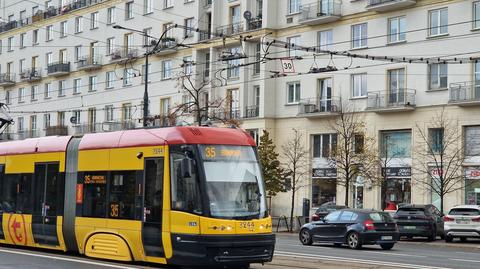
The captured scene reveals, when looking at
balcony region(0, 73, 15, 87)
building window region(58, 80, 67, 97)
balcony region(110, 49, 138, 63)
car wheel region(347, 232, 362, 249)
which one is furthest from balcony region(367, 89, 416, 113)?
balcony region(0, 73, 15, 87)

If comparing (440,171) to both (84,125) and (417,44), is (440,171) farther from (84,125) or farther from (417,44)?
(84,125)

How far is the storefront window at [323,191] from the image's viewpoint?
1933 inches

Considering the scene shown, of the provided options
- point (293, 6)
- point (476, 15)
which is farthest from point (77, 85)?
point (476, 15)

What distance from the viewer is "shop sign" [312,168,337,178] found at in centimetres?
4848

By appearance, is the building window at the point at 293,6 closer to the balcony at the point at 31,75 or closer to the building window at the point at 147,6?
the building window at the point at 147,6

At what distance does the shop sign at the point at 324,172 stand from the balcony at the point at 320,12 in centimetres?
983

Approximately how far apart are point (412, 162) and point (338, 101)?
7.12 metres

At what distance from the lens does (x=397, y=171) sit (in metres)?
45.1

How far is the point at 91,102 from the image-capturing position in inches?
2756

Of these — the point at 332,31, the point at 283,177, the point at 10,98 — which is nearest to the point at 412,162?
the point at 283,177

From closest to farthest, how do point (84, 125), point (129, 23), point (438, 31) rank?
point (438, 31), point (129, 23), point (84, 125)

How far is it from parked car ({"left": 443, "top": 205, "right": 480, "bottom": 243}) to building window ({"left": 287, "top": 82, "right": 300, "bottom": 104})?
21697mm

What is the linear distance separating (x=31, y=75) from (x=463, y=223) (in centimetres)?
5632

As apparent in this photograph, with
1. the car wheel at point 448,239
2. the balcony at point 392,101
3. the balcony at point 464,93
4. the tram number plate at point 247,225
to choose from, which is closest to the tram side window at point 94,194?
the tram number plate at point 247,225
